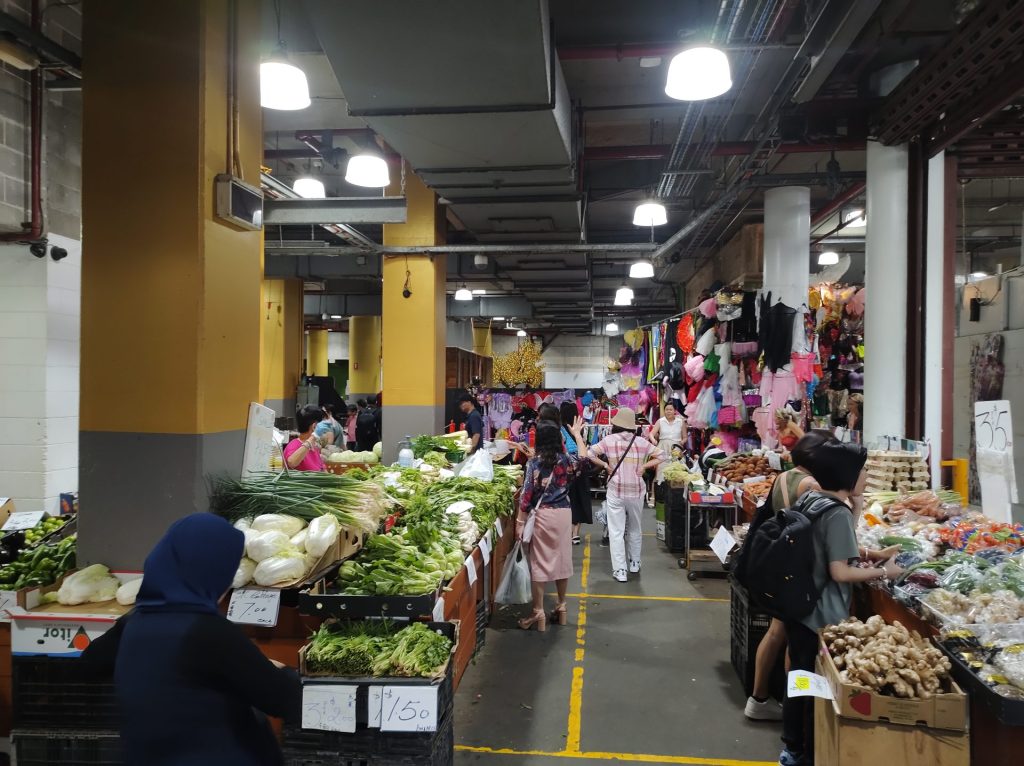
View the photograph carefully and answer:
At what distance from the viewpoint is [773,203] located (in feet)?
27.7

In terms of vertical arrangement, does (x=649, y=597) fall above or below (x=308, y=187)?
below

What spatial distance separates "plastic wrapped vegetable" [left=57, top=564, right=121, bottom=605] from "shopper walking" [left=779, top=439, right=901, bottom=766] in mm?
3547

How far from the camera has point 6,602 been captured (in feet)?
10.2

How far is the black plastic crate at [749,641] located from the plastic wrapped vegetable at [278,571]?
9.29ft

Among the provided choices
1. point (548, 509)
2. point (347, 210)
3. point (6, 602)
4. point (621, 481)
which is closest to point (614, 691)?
point (548, 509)

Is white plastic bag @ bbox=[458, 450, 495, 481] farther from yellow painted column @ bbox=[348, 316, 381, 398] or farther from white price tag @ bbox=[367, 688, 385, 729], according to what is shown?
yellow painted column @ bbox=[348, 316, 381, 398]

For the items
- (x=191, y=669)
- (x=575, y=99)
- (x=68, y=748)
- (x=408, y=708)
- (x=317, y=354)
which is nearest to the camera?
(x=191, y=669)

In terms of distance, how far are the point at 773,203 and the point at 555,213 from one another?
289cm

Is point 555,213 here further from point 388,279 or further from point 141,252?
point 141,252

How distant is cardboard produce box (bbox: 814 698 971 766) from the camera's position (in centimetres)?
268

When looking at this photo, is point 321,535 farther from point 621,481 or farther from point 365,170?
point 621,481

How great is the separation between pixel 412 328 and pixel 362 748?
6.80 metres

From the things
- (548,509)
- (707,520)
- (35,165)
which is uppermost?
(35,165)

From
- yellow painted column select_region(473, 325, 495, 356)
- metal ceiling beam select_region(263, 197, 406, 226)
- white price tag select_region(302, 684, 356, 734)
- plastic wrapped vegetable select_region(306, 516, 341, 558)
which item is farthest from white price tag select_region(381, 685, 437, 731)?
yellow painted column select_region(473, 325, 495, 356)
